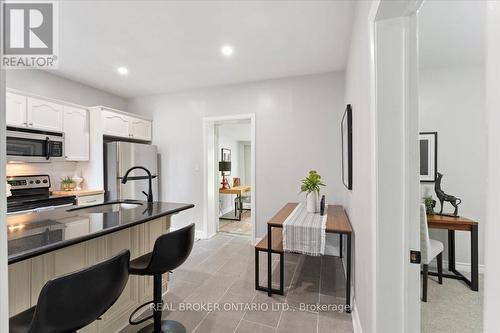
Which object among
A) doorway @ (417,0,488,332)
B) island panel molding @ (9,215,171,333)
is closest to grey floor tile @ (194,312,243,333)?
island panel molding @ (9,215,171,333)

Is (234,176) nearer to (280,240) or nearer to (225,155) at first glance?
(225,155)

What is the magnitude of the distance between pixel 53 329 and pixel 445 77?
410 centimetres

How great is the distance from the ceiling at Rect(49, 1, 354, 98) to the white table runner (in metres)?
1.98

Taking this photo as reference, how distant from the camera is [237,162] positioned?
7.15 metres

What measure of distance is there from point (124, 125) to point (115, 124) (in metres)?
0.15

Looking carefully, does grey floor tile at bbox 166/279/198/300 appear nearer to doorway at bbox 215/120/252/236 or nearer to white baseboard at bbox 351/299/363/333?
white baseboard at bbox 351/299/363/333

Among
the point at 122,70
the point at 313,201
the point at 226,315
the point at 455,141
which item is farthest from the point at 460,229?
the point at 122,70

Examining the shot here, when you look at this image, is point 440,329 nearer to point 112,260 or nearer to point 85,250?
point 112,260

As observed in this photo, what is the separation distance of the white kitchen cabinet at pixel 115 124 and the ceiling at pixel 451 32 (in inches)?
162

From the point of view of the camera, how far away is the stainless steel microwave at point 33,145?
8.94ft

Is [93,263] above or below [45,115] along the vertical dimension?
below

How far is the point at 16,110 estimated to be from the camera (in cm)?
280

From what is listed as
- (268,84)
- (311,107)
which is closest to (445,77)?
(311,107)

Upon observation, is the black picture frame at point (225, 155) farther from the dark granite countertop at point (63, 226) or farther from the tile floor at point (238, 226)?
the dark granite countertop at point (63, 226)
